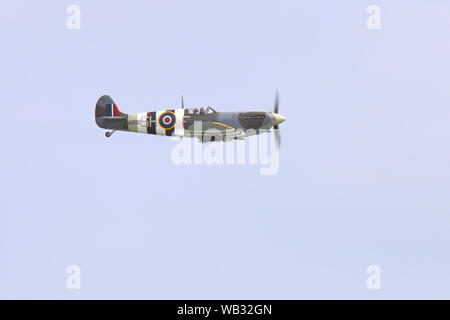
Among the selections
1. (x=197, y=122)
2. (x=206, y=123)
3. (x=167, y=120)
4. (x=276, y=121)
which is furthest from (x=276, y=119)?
(x=167, y=120)

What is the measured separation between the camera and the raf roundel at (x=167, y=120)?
64.7 m

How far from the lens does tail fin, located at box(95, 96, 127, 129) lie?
217ft

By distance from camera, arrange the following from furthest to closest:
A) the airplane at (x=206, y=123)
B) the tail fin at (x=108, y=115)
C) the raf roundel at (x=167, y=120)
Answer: the tail fin at (x=108, y=115)
the raf roundel at (x=167, y=120)
the airplane at (x=206, y=123)

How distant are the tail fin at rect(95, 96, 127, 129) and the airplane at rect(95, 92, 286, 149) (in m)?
0.79

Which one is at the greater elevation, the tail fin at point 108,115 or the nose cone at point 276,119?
the tail fin at point 108,115

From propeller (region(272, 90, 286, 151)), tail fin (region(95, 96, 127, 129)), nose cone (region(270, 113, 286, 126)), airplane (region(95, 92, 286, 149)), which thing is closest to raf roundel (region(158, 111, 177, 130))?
airplane (region(95, 92, 286, 149))

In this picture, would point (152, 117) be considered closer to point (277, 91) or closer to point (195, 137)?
point (195, 137)

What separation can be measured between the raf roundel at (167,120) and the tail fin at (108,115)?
2834 mm

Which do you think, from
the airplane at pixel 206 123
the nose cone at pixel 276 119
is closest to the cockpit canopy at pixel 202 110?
the airplane at pixel 206 123

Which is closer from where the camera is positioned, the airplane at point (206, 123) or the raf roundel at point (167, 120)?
the airplane at point (206, 123)

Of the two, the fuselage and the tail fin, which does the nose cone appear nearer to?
the fuselage

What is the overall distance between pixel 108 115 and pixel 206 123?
7.92 meters

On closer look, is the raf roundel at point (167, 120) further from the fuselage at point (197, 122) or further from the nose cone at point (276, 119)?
the nose cone at point (276, 119)

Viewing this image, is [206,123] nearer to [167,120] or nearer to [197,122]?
[197,122]
